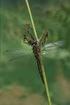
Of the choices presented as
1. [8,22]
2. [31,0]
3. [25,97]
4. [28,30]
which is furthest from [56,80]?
[28,30]

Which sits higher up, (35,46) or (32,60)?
(35,46)

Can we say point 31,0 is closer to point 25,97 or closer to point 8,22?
point 8,22

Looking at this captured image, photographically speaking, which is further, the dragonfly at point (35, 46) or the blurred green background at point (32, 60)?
the blurred green background at point (32, 60)

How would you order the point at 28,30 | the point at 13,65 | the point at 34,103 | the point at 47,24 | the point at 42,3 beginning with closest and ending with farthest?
1. the point at 28,30
2. the point at 34,103
3. the point at 47,24
4. the point at 13,65
5. the point at 42,3

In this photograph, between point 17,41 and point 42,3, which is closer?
point 17,41

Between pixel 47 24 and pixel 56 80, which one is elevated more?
pixel 47 24

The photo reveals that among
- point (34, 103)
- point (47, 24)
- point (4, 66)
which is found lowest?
point (34, 103)

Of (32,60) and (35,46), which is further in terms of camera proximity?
(32,60)

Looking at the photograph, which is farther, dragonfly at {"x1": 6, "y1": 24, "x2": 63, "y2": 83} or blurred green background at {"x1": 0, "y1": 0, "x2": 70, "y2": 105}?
blurred green background at {"x1": 0, "y1": 0, "x2": 70, "y2": 105}

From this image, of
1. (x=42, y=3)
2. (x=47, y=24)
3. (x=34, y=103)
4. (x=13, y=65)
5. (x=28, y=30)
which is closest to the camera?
(x=28, y=30)
